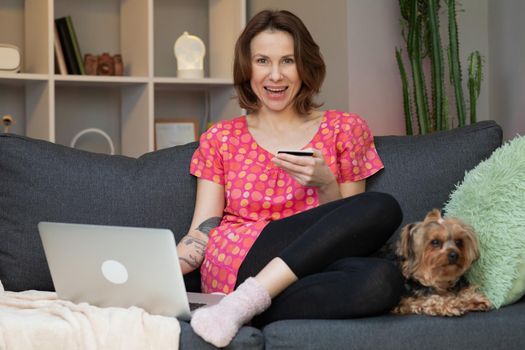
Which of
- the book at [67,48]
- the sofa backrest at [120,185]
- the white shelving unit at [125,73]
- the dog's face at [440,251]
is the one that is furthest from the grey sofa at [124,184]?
the book at [67,48]

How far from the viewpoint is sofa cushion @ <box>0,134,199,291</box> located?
101 inches

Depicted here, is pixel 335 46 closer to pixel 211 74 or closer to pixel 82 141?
pixel 211 74

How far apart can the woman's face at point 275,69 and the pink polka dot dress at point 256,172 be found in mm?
123

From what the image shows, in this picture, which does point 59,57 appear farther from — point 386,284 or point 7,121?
point 386,284

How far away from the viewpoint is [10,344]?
2.01 meters

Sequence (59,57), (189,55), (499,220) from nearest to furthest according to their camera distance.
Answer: (499,220) → (59,57) → (189,55)

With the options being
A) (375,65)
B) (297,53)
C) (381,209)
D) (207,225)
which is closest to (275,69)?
(297,53)

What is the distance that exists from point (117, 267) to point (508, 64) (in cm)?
259

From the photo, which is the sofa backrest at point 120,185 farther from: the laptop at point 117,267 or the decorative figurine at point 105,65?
the decorative figurine at point 105,65

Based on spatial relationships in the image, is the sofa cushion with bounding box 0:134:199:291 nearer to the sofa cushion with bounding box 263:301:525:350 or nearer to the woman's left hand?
the woman's left hand

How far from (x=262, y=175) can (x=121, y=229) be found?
73cm

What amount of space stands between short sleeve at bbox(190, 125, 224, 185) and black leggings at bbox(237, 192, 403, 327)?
1.21 feet

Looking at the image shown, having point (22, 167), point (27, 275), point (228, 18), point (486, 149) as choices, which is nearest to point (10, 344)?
point (27, 275)

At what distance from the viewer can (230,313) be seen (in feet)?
6.70
